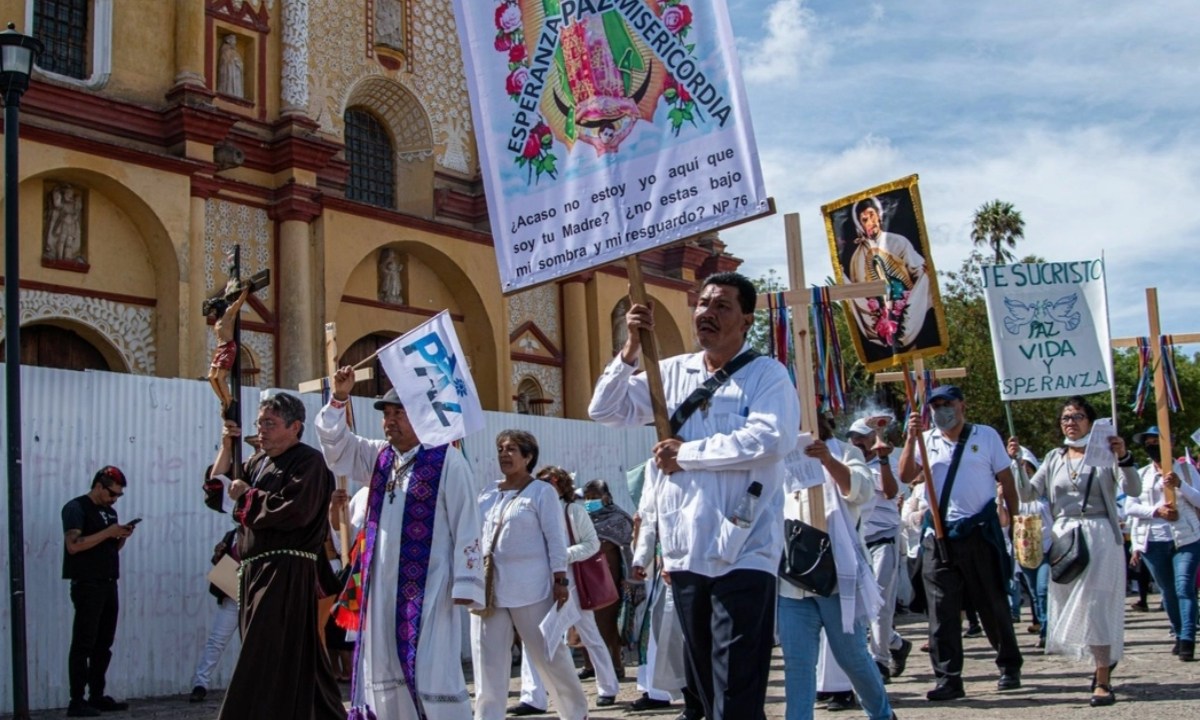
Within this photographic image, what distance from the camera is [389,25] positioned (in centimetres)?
2272

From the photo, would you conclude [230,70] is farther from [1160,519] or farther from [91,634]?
[1160,519]

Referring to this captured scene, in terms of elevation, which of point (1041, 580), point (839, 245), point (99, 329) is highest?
point (99, 329)

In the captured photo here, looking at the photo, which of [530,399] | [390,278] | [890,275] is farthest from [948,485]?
[530,399]

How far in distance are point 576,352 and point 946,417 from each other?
15.5 m

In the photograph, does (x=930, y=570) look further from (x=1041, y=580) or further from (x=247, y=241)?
(x=247, y=241)

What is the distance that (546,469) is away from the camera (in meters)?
11.1

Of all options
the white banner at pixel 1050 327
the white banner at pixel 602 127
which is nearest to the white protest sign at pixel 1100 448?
the white banner at pixel 1050 327

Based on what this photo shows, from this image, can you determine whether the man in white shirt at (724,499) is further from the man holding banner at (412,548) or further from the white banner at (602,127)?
the man holding banner at (412,548)

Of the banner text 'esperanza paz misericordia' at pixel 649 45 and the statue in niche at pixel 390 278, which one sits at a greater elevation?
the statue in niche at pixel 390 278

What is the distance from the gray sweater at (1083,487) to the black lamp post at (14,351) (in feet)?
25.5

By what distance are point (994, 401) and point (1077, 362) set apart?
93.6ft

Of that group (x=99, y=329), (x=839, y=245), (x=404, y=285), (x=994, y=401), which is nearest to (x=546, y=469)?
(x=839, y=245)

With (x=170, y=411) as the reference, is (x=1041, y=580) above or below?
below

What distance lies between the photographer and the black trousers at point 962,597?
9.16 metres
